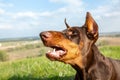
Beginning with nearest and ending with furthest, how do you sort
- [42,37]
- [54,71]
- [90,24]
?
[42,37]
[90,24]
[54,71]

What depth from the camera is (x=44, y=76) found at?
1423 cm

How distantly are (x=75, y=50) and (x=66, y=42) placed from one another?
1.02 ft

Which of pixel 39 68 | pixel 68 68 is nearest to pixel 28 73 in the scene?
pixel 39 68

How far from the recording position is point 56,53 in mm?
8555

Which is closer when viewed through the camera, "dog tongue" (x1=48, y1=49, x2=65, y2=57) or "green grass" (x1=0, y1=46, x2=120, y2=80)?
"dog tongue" (x1=48, y1=49, x2=65, y2=57)

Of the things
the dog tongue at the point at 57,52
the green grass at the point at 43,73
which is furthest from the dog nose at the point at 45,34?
the green grass at the point at 43,73

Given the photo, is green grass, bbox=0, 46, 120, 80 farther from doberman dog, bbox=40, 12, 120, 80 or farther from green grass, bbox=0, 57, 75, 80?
doberman dog, bbox=40, 12, 120, 80

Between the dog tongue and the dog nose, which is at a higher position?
the dog nose

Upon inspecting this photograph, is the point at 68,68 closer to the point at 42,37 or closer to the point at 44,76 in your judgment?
the point at 44,76

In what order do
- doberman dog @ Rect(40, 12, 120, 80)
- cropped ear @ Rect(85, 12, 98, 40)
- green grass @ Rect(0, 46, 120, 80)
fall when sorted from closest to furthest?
1. doberman dog @ Rect(40, 12, 120, 80)
2. cropped ear @ Rect(85, 12, 98, 40)
3. green grass @ Rect(0, 46, 120, 80)

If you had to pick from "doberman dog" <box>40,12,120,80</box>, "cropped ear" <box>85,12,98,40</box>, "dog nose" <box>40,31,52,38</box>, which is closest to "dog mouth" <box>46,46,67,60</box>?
"doberman dog" <box>40,12,120,80</box>

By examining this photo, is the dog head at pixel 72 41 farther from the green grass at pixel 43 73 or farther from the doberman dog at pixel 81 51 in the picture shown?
the green grass at pixel 43 73

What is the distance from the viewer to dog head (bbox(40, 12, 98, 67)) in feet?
27.4

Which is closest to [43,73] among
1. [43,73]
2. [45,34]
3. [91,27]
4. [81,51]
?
[43,73]
